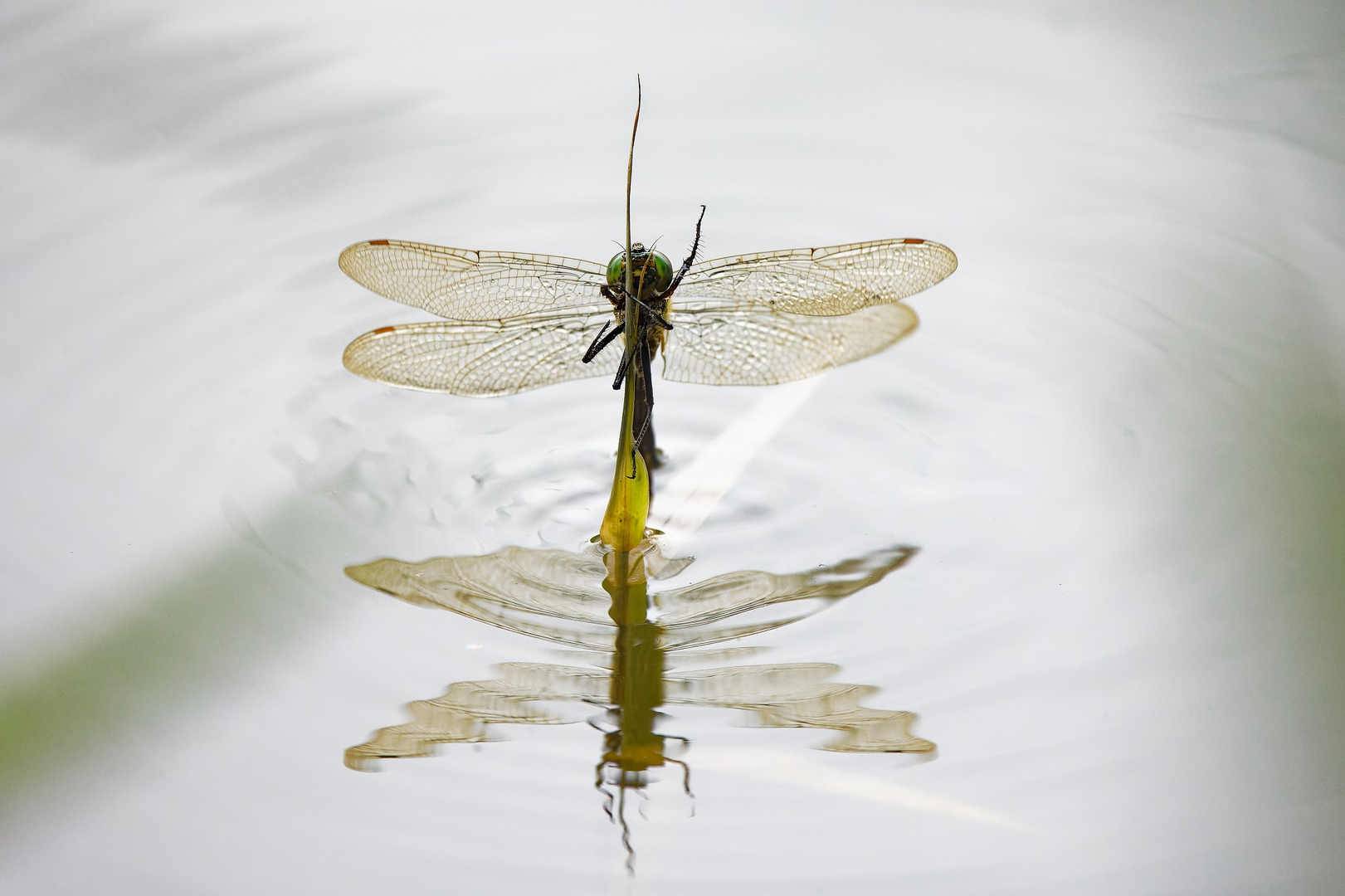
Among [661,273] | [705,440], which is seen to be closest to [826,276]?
[661,273]

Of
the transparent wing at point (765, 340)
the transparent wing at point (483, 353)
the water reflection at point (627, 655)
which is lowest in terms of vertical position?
the water reflection at point (627, 655)

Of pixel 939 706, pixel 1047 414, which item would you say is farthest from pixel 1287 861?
pixel 1047 414

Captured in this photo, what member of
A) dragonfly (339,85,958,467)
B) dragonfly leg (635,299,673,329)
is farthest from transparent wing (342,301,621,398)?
dragonfly leg (635,299,673,329)

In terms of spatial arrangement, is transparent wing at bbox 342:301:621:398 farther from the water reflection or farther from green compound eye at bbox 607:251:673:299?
the water reflection

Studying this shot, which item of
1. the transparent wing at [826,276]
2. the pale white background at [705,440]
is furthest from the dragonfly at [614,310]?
the pale white background at [705,440]

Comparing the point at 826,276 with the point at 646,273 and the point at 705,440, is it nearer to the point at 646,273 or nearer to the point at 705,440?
the point at 646,273

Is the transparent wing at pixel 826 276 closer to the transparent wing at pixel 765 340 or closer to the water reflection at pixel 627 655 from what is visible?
the transparent wing at pixel 765 340

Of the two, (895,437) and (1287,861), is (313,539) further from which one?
(1287,861)
